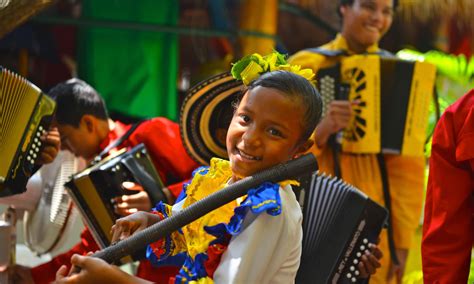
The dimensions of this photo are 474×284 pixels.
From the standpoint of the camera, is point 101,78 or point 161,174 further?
point 101,78

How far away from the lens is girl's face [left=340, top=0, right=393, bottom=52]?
552 cm

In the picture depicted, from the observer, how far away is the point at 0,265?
4059mm

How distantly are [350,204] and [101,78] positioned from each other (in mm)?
3687

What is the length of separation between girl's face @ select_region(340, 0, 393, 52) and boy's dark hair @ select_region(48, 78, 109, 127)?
1376 millimetres

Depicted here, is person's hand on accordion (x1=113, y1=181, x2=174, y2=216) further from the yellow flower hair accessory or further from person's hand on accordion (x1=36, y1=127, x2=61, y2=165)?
the yellow flower hair accessory

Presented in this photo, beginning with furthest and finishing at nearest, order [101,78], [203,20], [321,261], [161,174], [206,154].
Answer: [203,20] < [101,78] < [161,174] < [206,154] < [321,261]

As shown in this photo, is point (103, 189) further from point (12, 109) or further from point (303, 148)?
point (303, 148)

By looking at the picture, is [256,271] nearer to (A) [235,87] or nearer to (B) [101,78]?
(A) [235,87]

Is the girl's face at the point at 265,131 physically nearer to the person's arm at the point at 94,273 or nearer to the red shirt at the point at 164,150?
the person's arm at the point at 94,273

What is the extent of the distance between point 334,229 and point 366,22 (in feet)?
5.78

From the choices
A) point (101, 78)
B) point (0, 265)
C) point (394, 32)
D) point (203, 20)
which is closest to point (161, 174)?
point (0, 265)

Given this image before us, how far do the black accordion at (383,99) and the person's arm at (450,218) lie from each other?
174 cm

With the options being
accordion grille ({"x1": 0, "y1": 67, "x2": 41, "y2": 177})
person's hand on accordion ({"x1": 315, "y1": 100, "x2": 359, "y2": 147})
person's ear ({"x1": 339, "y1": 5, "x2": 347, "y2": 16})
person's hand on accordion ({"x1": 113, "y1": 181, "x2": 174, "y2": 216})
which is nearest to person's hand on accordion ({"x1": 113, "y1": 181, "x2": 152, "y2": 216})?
person's hand on accordion ({"x1": 113, "y1": 181, "x2": 174, "y2": 216})

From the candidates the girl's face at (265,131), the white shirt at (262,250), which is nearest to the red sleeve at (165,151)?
the girl's face at (265,131)
